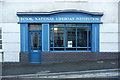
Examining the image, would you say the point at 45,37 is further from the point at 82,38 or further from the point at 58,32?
the point at 82,38

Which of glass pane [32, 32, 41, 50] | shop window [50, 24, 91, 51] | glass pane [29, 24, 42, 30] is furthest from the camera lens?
glass pane [32, 32, 41, 50]

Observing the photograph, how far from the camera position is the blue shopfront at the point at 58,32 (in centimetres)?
1123

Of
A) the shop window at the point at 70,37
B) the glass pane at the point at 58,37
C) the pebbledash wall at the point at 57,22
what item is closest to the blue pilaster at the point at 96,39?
the pebbledash wall at the point at 57,22

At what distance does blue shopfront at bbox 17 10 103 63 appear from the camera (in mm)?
11227

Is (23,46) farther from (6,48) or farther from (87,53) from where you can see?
(87,53)

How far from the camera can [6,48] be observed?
11.5 meters

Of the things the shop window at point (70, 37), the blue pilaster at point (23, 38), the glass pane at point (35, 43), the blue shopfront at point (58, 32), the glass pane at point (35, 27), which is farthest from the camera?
the glass pane at point (35, 43)

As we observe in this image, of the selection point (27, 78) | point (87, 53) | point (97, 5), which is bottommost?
point (27, 78)

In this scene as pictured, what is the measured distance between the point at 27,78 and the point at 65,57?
4.22 metres

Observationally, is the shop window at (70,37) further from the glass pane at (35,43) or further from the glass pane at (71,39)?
the glass pane at (35,43)

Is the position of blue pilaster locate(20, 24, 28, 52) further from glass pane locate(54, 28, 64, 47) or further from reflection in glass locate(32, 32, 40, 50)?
glass pane locate(54, 28, 64, 47)

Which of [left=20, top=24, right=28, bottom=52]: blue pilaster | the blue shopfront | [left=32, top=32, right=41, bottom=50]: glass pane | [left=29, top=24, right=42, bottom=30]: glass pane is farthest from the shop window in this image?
[left=20, top=24, right=28, bottom=52]: blue pilaster

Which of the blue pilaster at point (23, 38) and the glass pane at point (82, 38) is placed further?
the glass pane at point (82, 38)

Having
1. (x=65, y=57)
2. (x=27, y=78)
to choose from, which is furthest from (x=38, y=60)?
(x=27, y=78)
